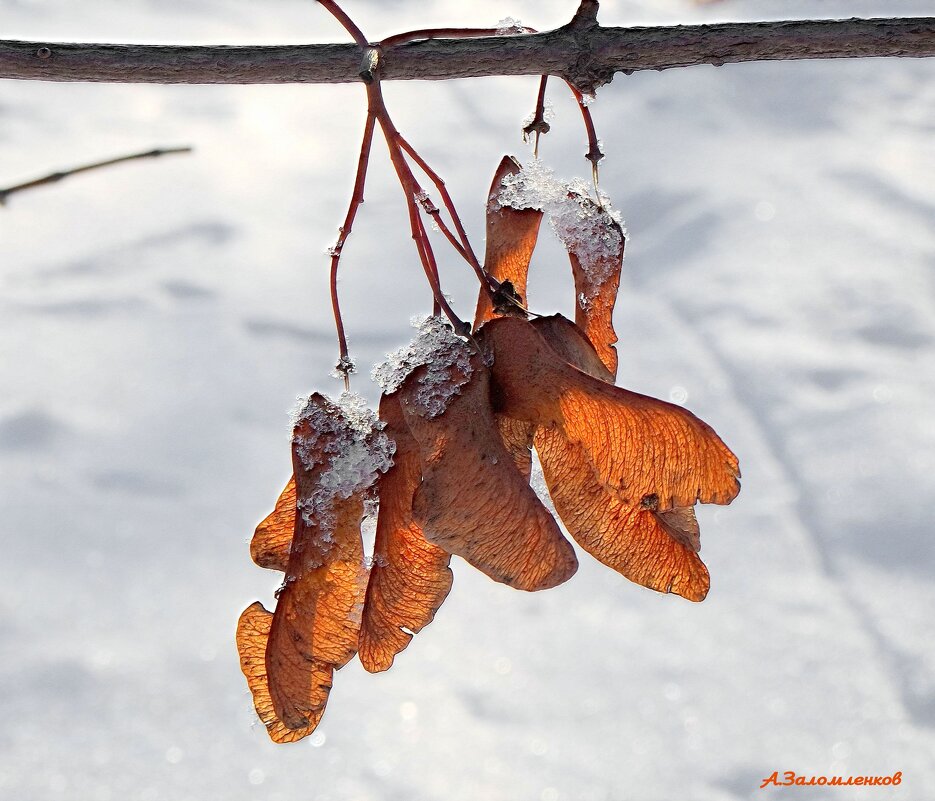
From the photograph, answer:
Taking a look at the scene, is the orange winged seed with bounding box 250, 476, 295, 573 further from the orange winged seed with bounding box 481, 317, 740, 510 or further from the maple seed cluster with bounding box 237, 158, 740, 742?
the orange winged seed with bounding box 481, 317, 740, 510

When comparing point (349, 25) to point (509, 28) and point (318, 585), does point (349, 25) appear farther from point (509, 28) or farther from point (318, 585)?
point (318, 585)

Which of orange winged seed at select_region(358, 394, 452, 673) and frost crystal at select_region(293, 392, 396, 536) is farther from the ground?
frost crystal at select_region(293, 392, 396, 536)

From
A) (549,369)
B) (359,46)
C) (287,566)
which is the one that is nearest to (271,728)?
(287,566)

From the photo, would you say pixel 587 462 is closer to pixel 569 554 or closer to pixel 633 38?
pixel 569 554

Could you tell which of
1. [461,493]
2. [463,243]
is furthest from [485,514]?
[463,243]

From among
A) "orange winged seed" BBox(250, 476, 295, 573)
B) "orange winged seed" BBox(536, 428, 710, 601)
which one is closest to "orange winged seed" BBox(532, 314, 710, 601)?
"orange winged seed" BBox(536, 428, 710, 601)

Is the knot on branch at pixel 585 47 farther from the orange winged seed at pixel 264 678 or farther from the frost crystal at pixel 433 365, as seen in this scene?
the orange winged seed at pixel 264 678

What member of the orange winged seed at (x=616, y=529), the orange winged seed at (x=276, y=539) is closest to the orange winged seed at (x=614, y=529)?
the orange winged seed at (x=616, y=529)
